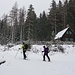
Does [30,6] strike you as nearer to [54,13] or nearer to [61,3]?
[54,13]

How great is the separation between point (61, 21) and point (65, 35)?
12.0 meters

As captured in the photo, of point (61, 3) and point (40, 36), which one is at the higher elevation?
point (61, 3)

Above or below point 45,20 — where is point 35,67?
below

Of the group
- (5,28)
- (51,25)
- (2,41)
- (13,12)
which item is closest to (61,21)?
(51,25)

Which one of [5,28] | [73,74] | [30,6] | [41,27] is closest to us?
[73,74]

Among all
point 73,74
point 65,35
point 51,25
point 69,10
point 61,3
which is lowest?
point 73,74

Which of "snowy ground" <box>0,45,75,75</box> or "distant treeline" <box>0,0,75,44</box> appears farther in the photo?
"distant treeline" <box>0,0,75,44</box>

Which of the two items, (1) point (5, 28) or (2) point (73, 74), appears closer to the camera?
(2) point (73, 74)

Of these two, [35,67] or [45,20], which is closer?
[35,67]

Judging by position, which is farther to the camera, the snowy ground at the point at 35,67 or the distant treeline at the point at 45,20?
the distant treeline at the point at 45,20

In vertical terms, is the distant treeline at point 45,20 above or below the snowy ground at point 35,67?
above

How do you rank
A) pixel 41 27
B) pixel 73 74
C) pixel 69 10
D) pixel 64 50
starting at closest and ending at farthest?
pixel 73 74 → pixel 64 50 → pixel 69 10 → pixel 41 27

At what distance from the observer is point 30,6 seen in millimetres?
59719

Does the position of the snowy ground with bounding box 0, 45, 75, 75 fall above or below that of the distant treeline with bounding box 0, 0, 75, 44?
below
